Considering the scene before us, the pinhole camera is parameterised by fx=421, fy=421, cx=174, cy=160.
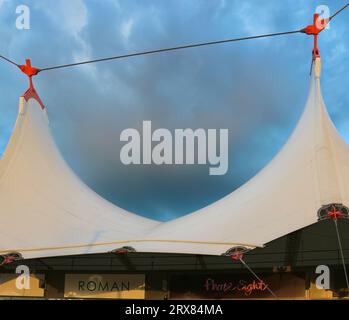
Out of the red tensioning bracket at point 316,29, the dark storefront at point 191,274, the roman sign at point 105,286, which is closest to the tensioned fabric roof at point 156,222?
the red tensioning bracket at point 316,29

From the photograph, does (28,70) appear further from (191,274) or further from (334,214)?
(334,214)

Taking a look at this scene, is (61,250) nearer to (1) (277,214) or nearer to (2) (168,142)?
(2) (168,142)

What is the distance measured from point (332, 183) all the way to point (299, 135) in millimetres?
2695

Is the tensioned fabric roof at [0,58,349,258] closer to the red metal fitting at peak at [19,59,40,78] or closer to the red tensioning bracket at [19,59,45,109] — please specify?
the red tensioning bracket at [19,59,45,109]

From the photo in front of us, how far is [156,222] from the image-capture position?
16.4 m

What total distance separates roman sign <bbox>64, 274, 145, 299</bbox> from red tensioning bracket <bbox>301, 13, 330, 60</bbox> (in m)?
9.94

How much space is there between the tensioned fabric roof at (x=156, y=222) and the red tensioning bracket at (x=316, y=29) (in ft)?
3.10

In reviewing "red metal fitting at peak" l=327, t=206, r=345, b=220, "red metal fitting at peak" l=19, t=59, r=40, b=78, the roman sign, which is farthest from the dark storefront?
"red metal fitting at peak" l=19, t=59, r=40, b=78

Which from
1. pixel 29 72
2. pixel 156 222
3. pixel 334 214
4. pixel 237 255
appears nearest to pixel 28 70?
pixel 29 72

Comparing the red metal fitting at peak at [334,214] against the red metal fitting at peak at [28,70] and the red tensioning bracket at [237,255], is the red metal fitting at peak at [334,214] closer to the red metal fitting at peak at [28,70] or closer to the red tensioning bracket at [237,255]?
the red tensioning bracket at [237,255]

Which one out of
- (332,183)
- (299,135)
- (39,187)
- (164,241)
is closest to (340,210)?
(332,183)

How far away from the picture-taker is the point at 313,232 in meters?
13.4

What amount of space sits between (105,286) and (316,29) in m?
11.6

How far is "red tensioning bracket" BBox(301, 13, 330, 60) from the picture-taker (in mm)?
12953
